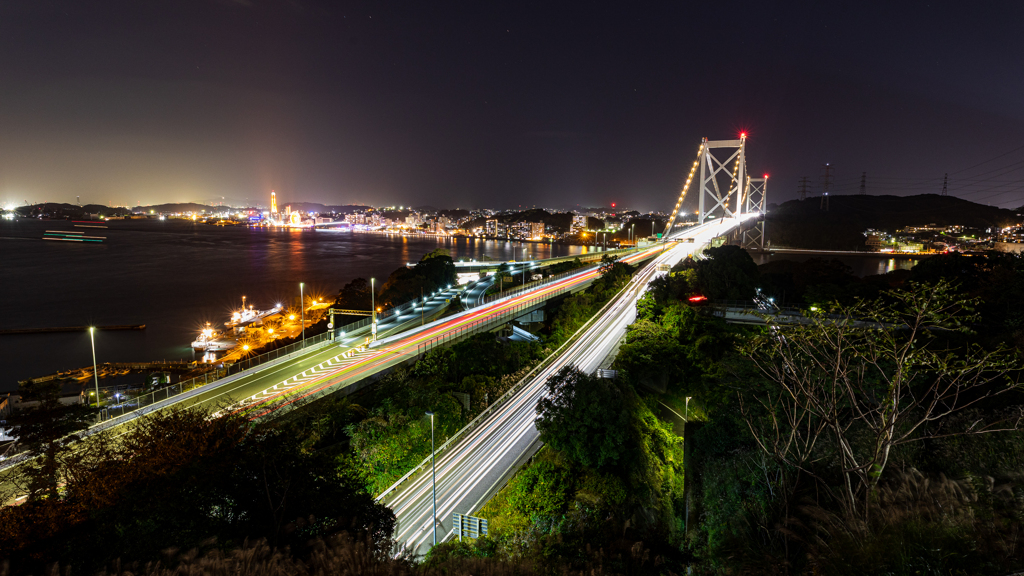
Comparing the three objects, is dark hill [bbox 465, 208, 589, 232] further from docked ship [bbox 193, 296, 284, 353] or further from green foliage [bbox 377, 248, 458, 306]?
docked ship [bbox 193, 296, 284, 353]

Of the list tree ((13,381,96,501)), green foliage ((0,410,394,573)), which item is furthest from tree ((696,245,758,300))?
tree ((13,381,96,501))

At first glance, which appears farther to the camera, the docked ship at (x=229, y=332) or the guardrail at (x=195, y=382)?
the docked ship at (x=229, y=332)

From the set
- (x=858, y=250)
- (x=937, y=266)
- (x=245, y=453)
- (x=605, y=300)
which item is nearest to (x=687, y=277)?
(x=605, y=300)

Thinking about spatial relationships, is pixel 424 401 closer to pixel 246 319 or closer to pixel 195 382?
pixel 195 382

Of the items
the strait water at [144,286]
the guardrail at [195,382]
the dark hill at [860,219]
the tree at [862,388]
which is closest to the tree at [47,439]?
the guardrail at [195,382]

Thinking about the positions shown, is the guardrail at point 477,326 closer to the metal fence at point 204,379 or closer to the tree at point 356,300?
the metal fence at point 204,379

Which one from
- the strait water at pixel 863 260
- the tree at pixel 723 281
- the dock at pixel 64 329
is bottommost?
the dock at pixel 64 329

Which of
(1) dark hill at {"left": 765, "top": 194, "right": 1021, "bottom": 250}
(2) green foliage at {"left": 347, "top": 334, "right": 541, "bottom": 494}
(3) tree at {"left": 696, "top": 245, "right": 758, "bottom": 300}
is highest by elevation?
(1) dark hill at {"left": 765, "top": 194, "right": 1021, "bottom": 250}
